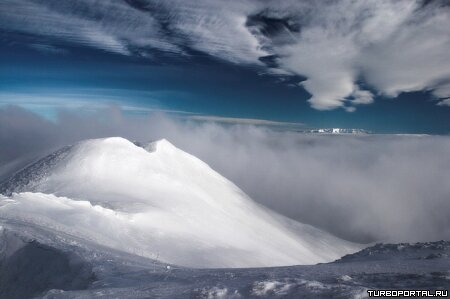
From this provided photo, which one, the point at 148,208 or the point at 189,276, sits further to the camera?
the point at 148,208

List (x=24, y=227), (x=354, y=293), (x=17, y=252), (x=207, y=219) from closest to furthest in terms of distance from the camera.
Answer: (x=354, y=293) → (x=17, y=252) → (x=24, y=227) → (x=207, y=219)

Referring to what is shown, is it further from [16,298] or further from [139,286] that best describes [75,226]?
[139,286]

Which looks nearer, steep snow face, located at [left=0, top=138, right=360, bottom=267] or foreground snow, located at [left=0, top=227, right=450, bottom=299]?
foreground snow, located at [left=0, top=227, right=450, bottom=299]

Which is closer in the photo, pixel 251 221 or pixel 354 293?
pixel 354 293

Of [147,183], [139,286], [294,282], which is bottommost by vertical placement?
[139,286]

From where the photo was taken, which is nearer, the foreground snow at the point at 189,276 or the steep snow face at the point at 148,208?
the foreground snow at the point at 189,276

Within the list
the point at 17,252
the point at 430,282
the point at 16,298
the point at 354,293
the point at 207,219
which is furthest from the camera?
the point at 207,219

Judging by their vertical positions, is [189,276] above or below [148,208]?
below

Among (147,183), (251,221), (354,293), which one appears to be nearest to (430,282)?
(354,293)
